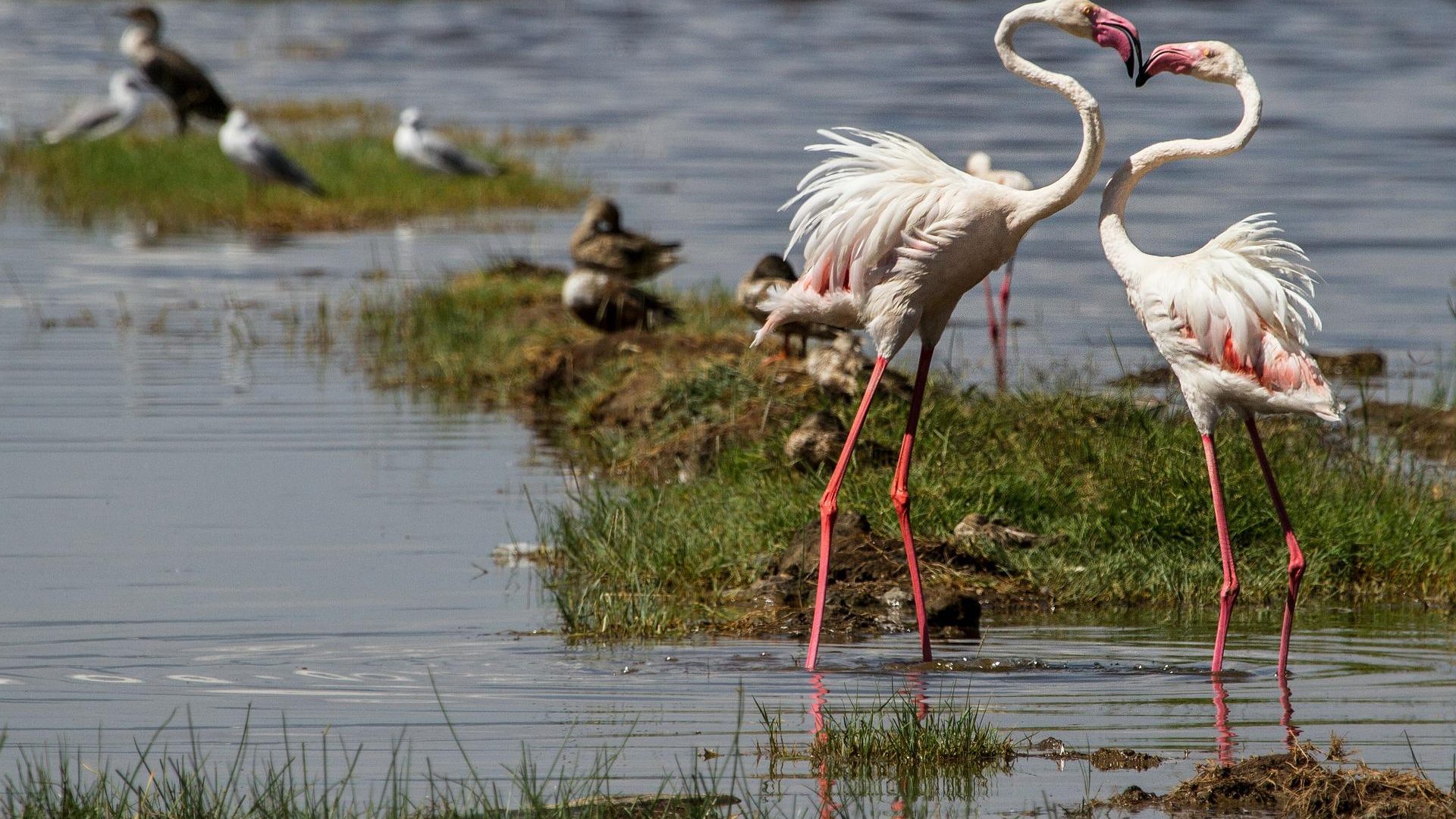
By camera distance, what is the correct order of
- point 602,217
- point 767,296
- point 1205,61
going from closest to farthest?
point 1205,61, point 767,296, point 602,217

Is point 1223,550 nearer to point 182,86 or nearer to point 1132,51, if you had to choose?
point 1132,51

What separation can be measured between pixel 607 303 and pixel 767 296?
279cm

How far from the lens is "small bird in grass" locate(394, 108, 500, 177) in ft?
76.2

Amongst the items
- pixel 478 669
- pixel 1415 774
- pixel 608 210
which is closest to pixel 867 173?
pixel 478 669

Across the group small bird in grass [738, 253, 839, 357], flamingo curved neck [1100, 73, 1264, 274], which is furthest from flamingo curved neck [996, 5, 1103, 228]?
small bird in grass [738, 253, 839, 357]

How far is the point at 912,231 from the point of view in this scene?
7.33m

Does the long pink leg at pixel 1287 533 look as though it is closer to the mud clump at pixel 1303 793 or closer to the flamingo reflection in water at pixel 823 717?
the flamingo reflection in water at pixel 823 717

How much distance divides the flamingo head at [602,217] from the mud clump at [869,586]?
6.97 m

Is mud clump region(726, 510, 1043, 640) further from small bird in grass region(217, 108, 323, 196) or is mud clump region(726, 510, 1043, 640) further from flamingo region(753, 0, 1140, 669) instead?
small bird in grass region(217, 108, 323, 196)

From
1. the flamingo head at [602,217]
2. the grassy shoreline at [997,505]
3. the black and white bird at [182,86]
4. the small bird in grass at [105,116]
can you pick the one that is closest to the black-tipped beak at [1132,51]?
the grassy shoreline at [997,505]

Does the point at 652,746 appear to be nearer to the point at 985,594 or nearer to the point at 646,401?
the point at 985,594

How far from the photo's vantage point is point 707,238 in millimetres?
19953

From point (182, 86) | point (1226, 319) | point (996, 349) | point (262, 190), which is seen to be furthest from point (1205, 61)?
point (182, 86)

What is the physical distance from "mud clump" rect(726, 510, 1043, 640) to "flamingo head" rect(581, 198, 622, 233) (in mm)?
6969
